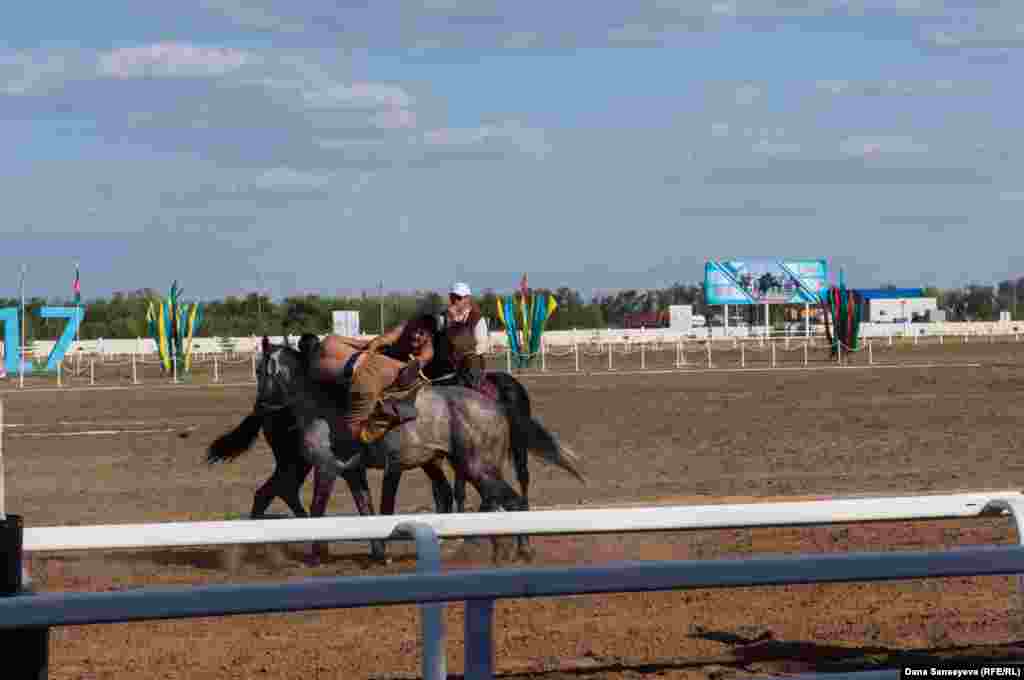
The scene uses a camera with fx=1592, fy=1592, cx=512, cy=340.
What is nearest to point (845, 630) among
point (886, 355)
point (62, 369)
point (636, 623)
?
point (636, 623)

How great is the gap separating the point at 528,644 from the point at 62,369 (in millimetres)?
43403

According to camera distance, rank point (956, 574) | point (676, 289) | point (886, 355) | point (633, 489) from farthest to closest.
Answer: point (676, 289) < point (886, 355) < point (633, 489) < point (956, 574)

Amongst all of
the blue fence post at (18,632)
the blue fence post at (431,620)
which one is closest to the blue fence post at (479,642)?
the blue fence post at (431,620)

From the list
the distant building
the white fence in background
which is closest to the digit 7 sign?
the white fence in background

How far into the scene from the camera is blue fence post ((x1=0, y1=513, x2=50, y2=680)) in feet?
12.7

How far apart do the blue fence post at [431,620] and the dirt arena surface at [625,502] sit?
1.67 metres

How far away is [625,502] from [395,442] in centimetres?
331

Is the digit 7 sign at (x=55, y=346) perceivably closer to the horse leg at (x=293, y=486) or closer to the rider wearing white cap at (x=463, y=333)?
the horse leg at (x=293, y=486)

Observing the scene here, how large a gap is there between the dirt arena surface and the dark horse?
49 cm

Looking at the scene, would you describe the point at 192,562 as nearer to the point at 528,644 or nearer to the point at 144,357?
the point at 528,644

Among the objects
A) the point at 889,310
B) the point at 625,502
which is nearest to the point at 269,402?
the point at 625,502

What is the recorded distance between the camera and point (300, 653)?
7.12m

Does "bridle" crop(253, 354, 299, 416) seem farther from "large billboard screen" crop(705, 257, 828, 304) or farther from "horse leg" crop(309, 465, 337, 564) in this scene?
"large billboard screen" crop(705, 257, 828, 304)

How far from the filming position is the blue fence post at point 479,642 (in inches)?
175
